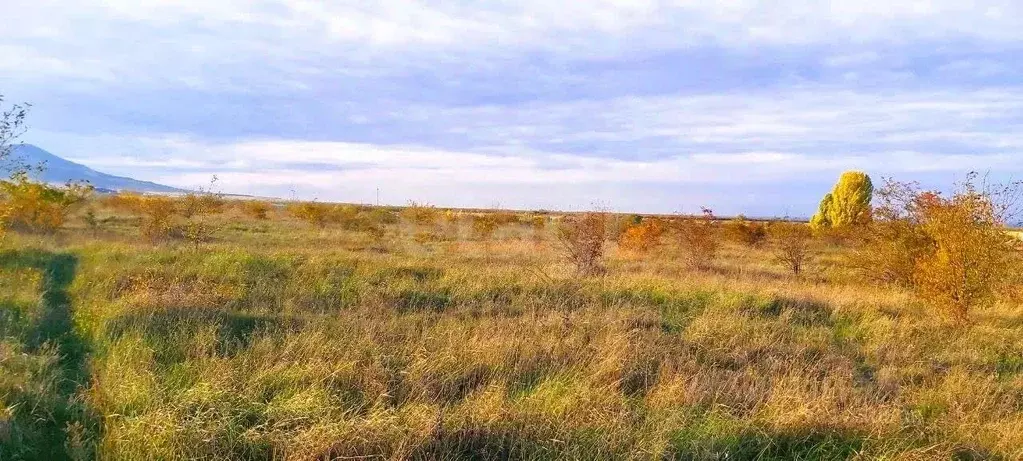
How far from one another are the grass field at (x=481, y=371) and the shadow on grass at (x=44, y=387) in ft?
0.08

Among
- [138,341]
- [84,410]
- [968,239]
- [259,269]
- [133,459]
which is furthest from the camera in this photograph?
[259,269]

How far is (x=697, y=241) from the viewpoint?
64.6 ft

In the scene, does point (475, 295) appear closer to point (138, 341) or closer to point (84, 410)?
point (138, 341)

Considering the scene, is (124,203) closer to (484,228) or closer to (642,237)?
(484,228)

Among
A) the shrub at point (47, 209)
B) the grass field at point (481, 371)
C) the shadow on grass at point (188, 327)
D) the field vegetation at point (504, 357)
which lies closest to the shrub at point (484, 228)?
the shrub at point (47, 209)

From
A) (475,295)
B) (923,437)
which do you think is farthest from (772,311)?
(923,437)

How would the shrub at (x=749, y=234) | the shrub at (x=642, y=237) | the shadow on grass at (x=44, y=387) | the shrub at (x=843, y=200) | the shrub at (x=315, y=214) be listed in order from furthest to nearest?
the shrub at (x=843, y=200)
the shrub at (x=315, y=214)
the shrub at (x=749, y=234)
the shrub at (x=642, y=237)
the shadow on grass at (x=44, y=387)

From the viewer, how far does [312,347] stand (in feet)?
20.5

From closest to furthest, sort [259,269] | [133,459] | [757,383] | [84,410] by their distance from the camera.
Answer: [133,459] → [84,410] → [757,383] → [259,269]

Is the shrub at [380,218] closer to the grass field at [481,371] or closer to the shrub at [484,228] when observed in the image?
the shrub at [484,228]

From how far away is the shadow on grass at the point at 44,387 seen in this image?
4191mm

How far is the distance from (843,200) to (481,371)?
149 ft

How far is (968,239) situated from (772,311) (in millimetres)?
3095

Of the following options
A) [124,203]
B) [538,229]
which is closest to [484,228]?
[538,229]
